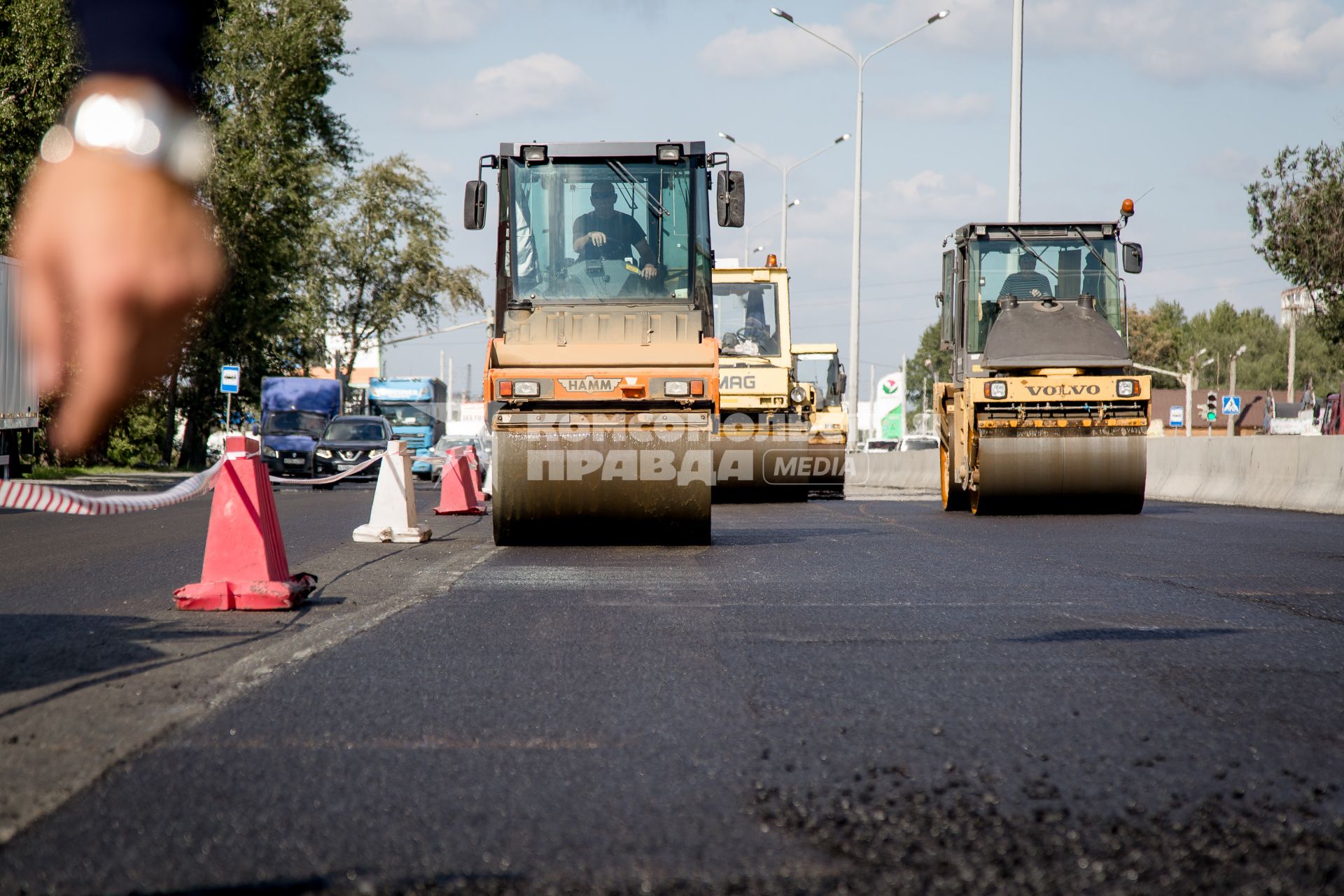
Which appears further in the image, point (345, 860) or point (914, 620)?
point (914, 620)

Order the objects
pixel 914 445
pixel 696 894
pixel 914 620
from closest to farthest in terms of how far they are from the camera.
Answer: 1. pixel 696 894
2. pixel 914 620
3. pixel 914 445

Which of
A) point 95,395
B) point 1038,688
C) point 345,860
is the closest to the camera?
point 345,860

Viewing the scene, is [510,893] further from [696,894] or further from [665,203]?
[665,203]

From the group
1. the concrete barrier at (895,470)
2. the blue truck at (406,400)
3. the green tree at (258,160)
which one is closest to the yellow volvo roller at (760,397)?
the concrete barrier at (895,470)

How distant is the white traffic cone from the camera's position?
12.7 m

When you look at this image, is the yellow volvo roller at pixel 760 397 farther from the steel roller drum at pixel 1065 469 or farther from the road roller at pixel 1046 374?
the steel roller drum at pixel 1065 469

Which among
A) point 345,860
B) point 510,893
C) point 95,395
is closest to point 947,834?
point 510,893

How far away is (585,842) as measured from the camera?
3320mm

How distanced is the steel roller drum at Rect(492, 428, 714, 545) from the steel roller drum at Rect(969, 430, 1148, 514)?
18.6ft

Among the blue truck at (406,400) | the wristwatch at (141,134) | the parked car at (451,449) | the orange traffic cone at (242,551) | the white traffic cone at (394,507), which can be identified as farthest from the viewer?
the blue truck at (406,400)

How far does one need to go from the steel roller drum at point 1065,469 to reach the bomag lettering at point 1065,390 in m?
0.46

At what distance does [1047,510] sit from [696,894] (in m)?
15.0

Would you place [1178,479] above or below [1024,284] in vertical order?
below

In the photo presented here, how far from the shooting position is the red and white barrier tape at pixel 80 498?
6.39 meters
